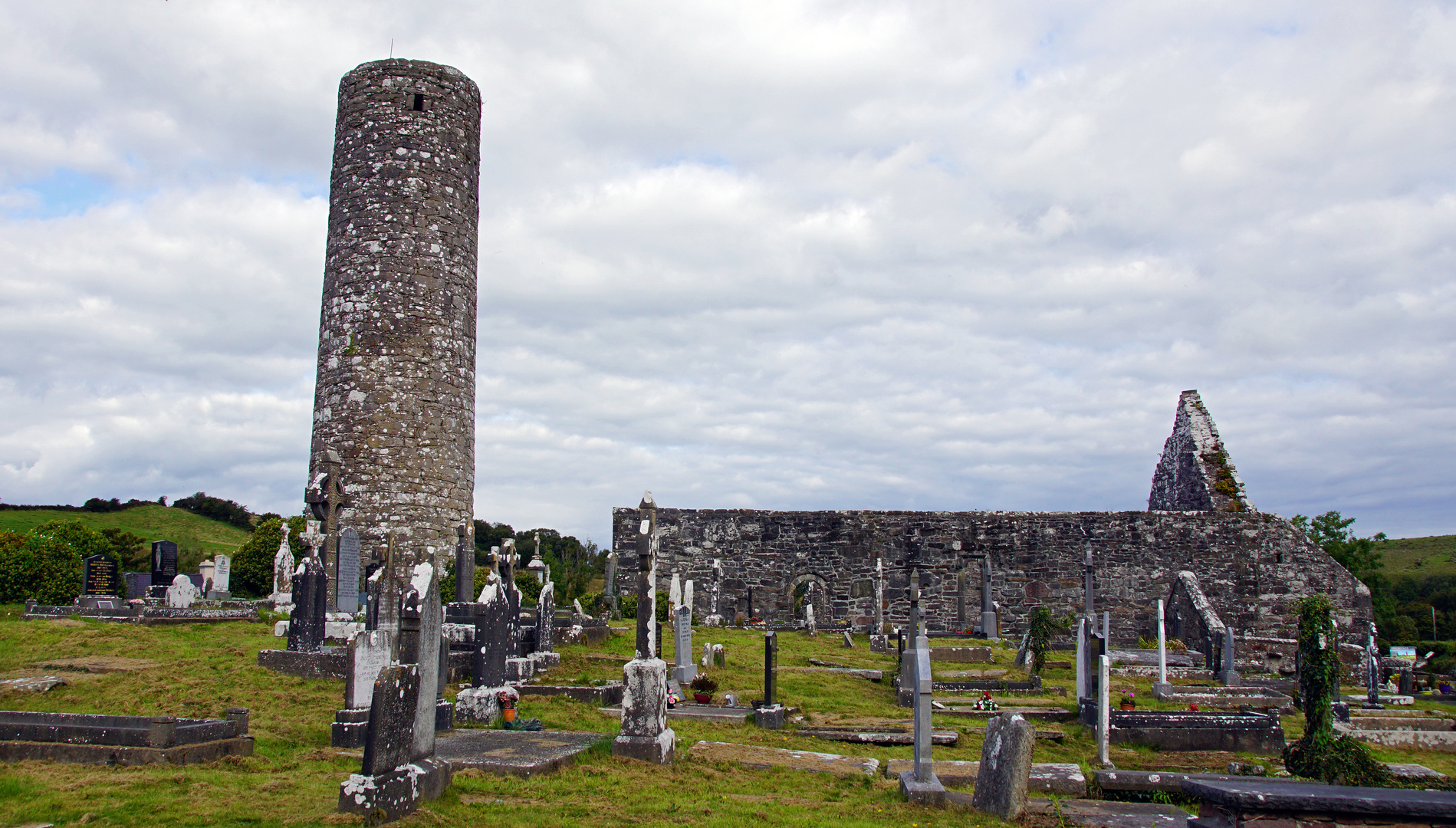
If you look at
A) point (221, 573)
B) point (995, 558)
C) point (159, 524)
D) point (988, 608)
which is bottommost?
point (988, 608)

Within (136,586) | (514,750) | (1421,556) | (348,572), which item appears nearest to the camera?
(514,750)

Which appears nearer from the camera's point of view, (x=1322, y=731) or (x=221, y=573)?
(x=1322, y=731)

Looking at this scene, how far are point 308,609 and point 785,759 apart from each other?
670 centimetres

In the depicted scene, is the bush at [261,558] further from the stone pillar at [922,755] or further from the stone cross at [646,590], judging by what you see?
the stone pillar at [922,755]

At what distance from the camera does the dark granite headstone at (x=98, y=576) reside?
1734 cm

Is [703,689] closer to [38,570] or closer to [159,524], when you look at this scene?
[38,570]

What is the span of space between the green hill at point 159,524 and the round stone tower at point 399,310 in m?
19.6

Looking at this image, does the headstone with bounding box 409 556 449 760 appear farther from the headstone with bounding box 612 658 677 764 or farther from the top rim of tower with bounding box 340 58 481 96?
the top rim of tower with bounding box 340 58 481 96

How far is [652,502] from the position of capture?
419 inches

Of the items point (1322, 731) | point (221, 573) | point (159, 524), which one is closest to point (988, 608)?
point (1322, 731)

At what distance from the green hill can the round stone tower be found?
1957 centimetres

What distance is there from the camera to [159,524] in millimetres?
39906

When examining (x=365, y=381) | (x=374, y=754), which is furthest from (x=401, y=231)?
(x=374, y=754)

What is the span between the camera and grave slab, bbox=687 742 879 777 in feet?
25.7
